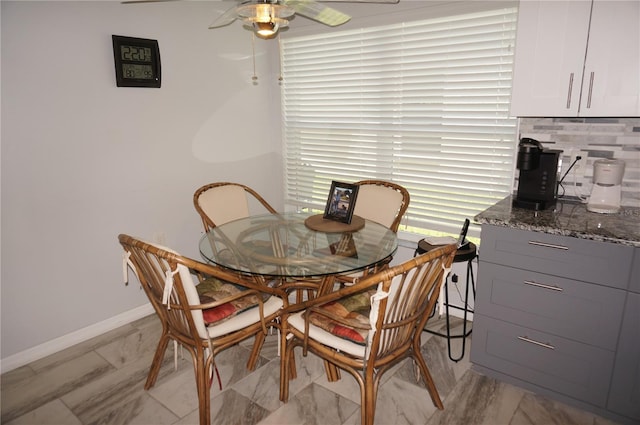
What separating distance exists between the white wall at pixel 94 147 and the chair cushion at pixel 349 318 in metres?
1.65

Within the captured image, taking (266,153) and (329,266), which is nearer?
(329,266)

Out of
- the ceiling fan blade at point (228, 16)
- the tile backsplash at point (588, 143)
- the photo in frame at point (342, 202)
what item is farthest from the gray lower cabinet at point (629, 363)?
the ceiling fan blade at point (228, 16)

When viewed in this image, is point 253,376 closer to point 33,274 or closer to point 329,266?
point 329,266

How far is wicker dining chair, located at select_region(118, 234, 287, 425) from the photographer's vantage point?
1758 mm

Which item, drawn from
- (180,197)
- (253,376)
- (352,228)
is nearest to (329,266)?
(352,228)

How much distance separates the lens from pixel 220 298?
2.20 meters

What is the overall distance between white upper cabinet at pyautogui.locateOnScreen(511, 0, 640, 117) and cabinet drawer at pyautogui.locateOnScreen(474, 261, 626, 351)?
861mm

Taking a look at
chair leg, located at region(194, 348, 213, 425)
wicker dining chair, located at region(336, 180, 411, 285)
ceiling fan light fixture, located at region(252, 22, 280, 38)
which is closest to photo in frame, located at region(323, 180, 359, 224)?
wicker dining chair, located at region(336, 180, 411, 285)

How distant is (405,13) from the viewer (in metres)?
2.95

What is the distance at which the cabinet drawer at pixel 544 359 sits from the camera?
202 centimetres

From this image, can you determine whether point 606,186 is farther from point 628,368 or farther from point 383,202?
point 383,202

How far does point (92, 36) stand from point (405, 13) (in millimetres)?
2037

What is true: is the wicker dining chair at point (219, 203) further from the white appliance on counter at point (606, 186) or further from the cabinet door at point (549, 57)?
the white appliance on counter at point (606, 186)

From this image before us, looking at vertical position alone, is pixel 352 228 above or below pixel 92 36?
below
